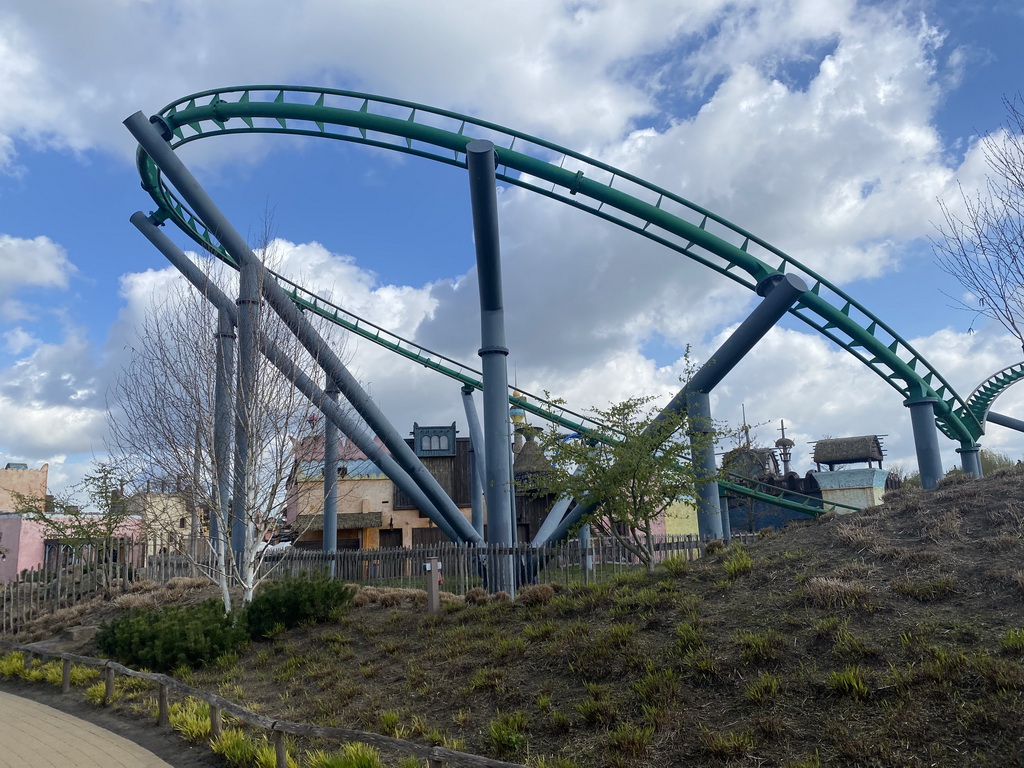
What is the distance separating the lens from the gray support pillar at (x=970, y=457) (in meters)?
26.8

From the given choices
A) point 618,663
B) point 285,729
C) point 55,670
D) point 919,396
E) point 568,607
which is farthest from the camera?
point 919,396

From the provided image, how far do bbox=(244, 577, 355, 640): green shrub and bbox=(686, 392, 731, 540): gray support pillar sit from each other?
687 cm

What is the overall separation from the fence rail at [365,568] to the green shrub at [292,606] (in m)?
1.47

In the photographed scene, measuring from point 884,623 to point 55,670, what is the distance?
12.3 metres

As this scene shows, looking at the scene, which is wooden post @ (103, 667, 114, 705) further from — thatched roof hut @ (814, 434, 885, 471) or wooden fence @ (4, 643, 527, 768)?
thatched roof hut @ (814, 434, 885, 471)

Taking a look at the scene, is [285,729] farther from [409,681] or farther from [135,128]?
[135,128]

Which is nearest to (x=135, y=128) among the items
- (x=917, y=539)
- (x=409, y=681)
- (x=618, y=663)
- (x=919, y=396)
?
(x=409, y=681)

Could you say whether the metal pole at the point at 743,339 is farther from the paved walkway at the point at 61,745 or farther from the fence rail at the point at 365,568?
the paved walkway at the point at 61,745

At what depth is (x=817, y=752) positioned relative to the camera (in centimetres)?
551

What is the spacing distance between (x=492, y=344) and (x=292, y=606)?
6729mm

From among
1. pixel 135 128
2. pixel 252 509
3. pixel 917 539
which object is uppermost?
pixel 135 128

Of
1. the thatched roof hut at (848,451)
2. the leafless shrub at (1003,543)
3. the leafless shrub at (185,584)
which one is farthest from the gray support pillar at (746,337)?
the thatched roof hut at (848,451)

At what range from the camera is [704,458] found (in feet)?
54.7

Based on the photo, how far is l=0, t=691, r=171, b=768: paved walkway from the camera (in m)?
7.75
